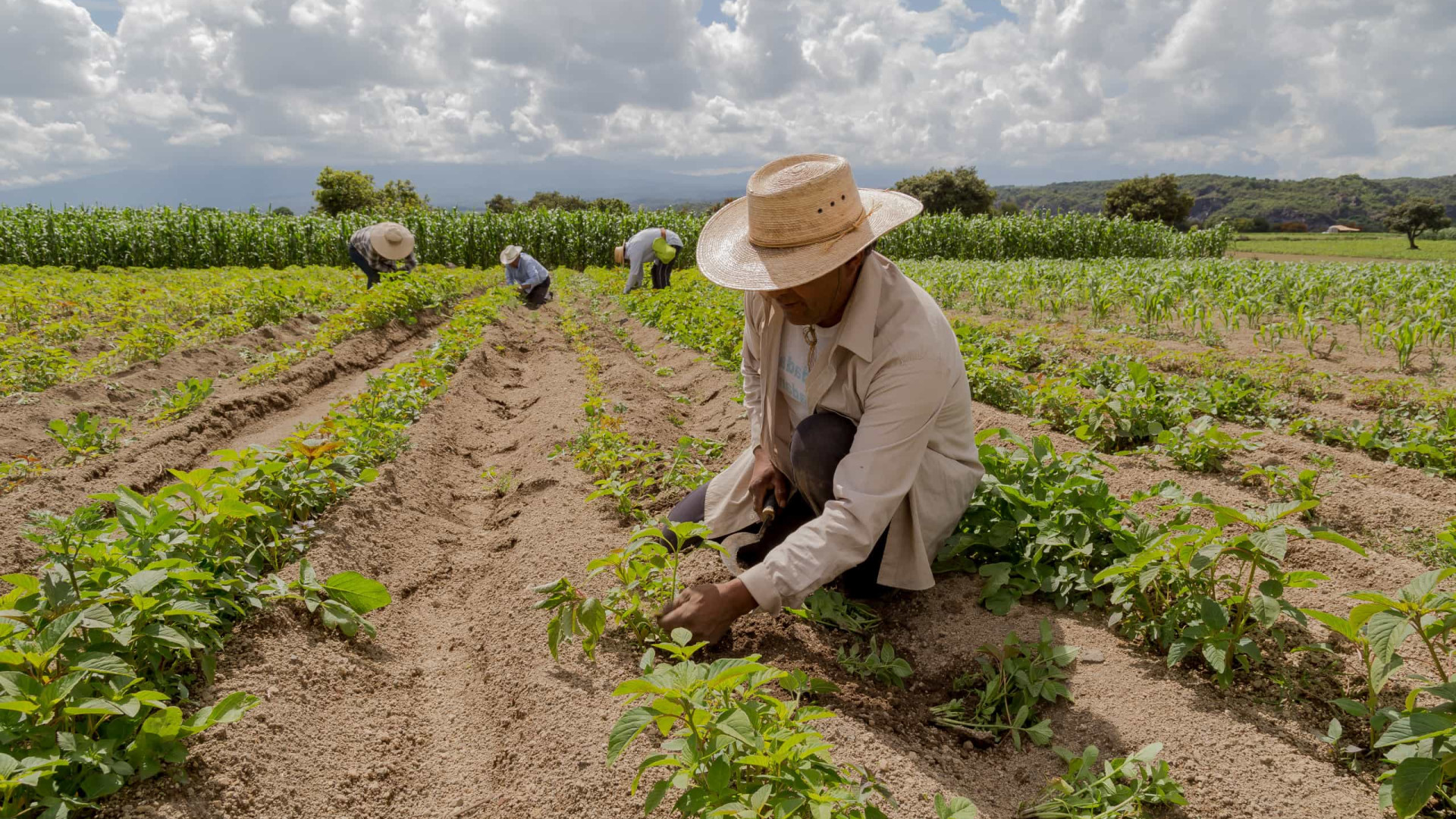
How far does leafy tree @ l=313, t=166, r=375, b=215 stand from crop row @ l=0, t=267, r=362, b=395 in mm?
44919

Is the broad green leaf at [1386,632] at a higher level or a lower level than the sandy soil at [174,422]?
higher

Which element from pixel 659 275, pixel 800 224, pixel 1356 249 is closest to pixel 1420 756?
pixel 800 224

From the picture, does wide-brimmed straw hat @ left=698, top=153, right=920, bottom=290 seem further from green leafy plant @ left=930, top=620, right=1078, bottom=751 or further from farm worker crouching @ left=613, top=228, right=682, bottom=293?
farm worker crouching @ left=613, top=228, right=682, bottom=293

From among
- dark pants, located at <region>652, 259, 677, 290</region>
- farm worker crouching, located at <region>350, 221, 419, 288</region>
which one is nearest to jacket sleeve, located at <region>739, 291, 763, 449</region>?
farm worker crouching, located at <region>350, 221, 419, 288</region>

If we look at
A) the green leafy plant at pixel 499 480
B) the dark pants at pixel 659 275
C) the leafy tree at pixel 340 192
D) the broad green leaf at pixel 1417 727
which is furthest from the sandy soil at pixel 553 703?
the leafy tree at pixel 340 192

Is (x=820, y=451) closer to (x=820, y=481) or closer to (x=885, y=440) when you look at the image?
(x=820, y=481)

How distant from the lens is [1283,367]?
19.0 ft

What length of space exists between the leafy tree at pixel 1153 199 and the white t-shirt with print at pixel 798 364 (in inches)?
2723

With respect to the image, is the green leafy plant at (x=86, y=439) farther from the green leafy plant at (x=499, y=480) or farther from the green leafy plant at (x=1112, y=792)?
the green leafy plant at (x=1112, y=792)

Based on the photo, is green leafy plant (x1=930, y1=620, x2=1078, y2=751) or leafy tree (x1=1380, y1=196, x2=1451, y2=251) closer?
green leafy plant (x1=930, y1=620, x2=1078, y2=751)

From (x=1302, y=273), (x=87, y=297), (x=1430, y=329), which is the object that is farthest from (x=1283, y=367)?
(x=87, y=297)

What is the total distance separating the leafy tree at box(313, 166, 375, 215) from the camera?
2072 inches

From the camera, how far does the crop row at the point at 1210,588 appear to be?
171 centimetres

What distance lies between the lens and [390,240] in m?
11.4
